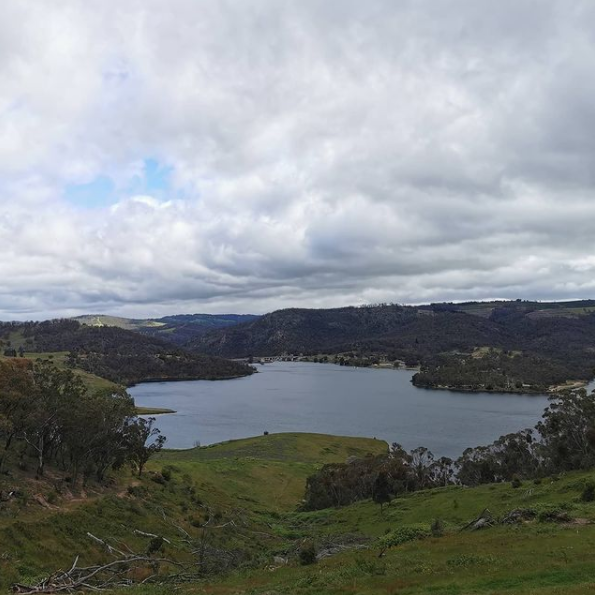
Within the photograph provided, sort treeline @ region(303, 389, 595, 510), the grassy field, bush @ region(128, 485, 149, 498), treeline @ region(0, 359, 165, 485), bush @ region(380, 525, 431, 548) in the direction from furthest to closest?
treeline @ region(303, 389, 595, 510)
bush @ region(128, 485, 149, 498)
treeline @ region(0, 359, 165, 485)
bush @ region(380, 525, 431, 548)
the grassy field

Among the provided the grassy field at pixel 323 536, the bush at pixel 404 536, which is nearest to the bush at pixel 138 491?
the grassy field at pixel 323 536

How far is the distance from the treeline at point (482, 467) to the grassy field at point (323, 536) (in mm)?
6939

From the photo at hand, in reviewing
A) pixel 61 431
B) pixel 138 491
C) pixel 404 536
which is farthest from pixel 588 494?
pixel 61 431

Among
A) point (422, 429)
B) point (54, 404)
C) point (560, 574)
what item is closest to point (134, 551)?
point (54, 404)

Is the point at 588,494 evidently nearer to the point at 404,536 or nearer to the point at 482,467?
the point at 404,536

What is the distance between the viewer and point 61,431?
56938mm

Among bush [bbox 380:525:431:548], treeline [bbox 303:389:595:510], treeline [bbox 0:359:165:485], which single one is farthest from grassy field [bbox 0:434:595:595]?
treeline [bbox 303:389:595:510]

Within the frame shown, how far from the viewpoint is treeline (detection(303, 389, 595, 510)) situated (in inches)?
3147

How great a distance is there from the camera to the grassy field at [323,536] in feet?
71.4

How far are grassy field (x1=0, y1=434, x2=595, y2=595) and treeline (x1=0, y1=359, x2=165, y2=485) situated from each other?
373 cm

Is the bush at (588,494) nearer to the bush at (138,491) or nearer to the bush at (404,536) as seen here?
the bush at (404,536)

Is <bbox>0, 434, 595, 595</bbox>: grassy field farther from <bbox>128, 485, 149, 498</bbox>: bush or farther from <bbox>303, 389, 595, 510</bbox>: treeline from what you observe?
<bbox>303, 389, 595, 510</bbox>: treeline

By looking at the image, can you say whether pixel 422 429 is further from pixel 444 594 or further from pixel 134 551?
pixel 444 594

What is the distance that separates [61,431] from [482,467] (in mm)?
71395
